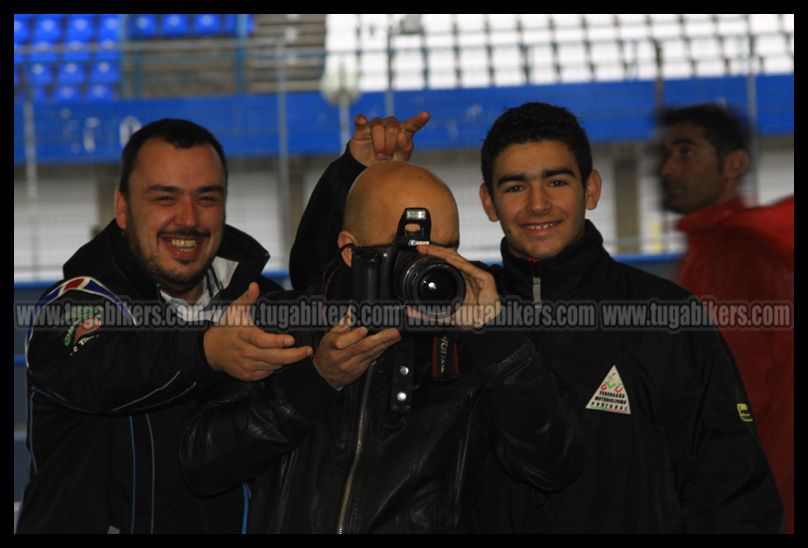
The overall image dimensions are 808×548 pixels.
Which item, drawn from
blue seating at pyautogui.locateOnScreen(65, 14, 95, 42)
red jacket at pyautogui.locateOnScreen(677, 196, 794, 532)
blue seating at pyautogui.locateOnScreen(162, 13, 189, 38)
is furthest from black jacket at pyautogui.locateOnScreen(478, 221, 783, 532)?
blue seating at pyautogui.locateOnScreen(65, 14, 95, 42)

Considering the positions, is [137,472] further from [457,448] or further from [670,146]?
[670,146]

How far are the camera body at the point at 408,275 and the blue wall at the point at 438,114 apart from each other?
574 cm

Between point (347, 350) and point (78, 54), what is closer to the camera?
point (347, 350)

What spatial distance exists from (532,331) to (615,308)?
203 millimetres

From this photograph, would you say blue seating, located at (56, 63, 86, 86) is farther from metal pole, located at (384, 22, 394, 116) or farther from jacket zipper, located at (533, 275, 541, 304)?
jacket zipper, located at (533, 275, 541, 304)

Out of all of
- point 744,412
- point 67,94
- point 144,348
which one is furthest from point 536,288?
point 67,94

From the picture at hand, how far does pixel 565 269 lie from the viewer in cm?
216

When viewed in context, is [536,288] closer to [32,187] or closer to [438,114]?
[438,114]

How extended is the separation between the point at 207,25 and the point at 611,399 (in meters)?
14.0

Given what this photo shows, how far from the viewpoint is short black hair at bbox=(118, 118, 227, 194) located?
2.32 metres

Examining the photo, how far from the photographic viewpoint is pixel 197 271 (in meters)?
2.32

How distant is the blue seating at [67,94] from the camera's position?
29.1ft

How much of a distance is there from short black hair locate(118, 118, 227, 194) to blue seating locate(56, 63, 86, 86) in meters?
6.23

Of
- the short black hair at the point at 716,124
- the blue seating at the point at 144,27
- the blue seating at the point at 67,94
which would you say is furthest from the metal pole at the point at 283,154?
the blue seating at the point at 144,27
